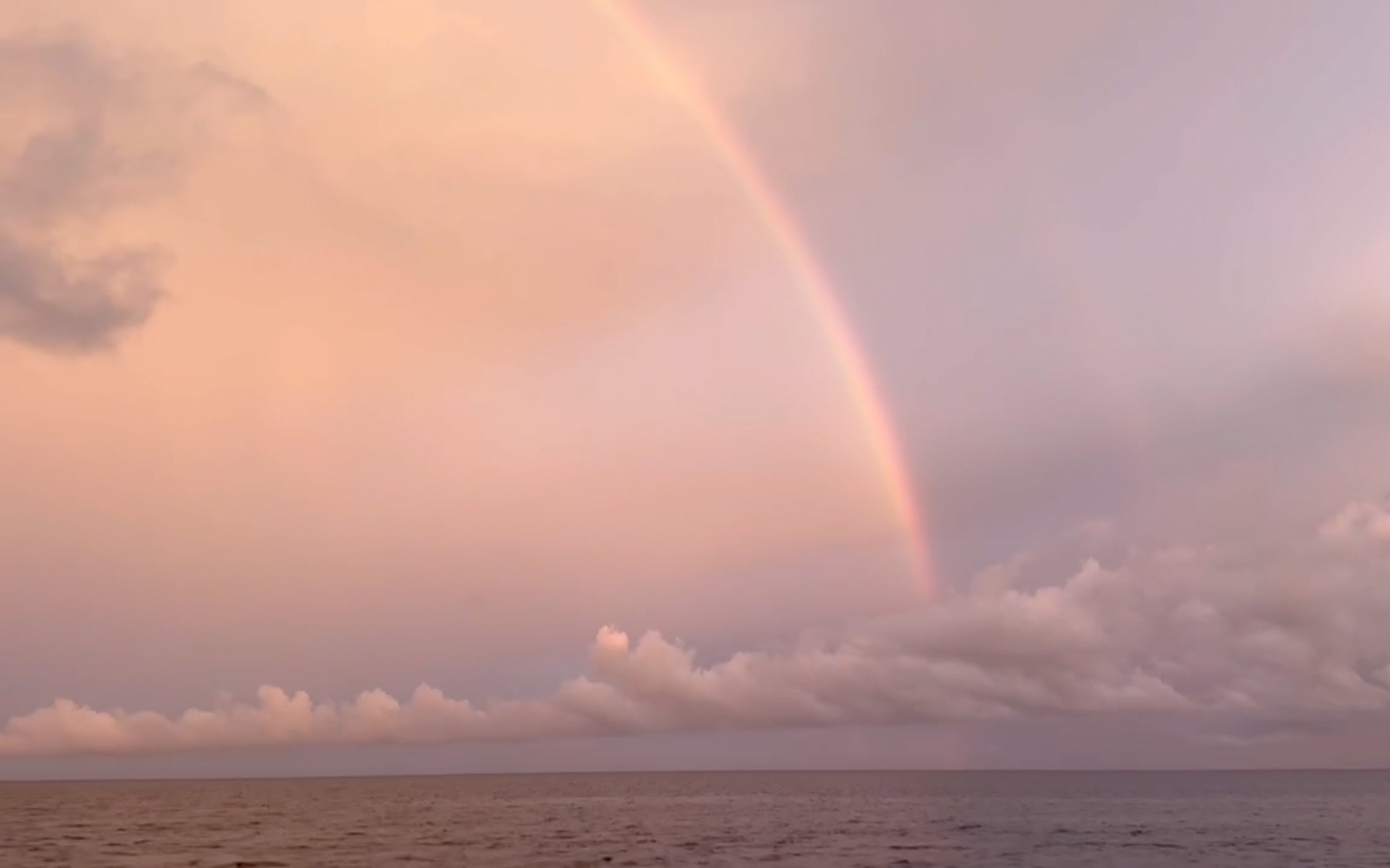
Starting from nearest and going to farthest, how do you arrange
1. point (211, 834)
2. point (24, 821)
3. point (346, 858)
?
1. point (346, 858)
2. point (211, 834)
3. point (24, 821)

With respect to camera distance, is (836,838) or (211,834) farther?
(211,834)

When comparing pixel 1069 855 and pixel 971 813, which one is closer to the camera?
pixel 1069 855

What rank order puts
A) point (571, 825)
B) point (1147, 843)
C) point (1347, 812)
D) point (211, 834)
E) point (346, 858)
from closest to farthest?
point (346, 858) < point (1147, 843) < point (211, 834) < point (571, 825) < point (1347, 812)

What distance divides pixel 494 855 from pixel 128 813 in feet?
416

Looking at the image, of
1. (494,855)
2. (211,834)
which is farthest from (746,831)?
(211,834)

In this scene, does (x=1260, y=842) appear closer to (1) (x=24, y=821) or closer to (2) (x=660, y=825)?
(2) (x=660, y=825)

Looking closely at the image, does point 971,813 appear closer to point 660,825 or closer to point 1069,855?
point 660,825

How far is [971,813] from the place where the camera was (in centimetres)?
18050

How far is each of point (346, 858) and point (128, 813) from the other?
399 feet

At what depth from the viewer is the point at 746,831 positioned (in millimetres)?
135875

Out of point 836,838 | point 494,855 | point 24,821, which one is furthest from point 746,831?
point 24,821

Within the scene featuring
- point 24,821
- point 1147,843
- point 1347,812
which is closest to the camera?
point 1147,843

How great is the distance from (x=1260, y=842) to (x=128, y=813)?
17942 cm

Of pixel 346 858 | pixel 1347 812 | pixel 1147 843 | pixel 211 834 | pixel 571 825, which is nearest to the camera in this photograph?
pixel 346 858
